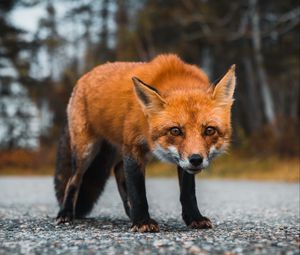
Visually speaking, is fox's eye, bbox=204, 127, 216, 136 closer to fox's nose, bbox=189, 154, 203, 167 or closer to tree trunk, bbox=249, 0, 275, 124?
fox's nose, bbox=189, 154, 203, 167

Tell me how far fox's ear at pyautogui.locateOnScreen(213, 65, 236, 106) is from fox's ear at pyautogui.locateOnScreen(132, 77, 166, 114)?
23.7 inches

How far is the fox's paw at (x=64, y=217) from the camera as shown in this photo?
7079 mm

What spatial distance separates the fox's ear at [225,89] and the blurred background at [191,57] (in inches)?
531

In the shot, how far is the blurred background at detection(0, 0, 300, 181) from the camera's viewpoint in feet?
77.8

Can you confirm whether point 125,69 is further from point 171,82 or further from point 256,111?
point 256,111

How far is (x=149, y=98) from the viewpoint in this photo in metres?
5.95

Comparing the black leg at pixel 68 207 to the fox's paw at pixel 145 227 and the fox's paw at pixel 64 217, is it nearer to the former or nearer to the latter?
the fox's paw at pixel 64 217

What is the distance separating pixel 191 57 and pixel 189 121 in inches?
1081

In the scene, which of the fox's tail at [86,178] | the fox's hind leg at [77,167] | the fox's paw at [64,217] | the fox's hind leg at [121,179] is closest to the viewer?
the fox's paw at [64,217]

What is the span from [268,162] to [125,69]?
15979 millimetres

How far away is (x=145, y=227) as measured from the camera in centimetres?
595

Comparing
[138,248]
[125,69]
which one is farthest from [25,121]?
[138,248]

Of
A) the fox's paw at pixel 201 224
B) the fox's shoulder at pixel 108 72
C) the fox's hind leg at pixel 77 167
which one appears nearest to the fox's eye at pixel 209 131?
the fox's paw at pixel 201 224

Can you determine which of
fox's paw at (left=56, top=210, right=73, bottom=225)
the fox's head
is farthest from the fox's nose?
fox's paw at (left=56, top=210, right=73, bottom=225)
